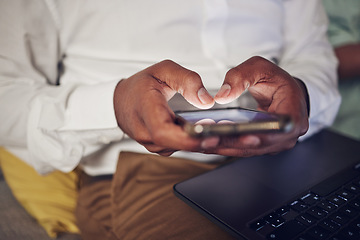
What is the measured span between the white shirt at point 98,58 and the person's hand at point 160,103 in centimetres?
9

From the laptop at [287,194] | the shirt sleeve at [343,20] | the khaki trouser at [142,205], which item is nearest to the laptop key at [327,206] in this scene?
the laptop at [287,194]

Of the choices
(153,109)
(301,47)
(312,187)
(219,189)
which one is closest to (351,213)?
(312,187)

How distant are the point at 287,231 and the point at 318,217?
5 centimetres

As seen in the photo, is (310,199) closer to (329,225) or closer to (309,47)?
(329,225)

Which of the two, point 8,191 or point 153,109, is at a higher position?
point 153,109

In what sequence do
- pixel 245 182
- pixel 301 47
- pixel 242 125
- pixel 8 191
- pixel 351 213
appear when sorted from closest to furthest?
pixel 242 125
pixel 351 213
pixel 245 182
pixel 8 191
pixel 301 47

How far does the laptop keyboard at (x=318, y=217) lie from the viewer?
34 cm

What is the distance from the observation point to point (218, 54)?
625mm

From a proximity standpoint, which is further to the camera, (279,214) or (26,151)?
(26,151)

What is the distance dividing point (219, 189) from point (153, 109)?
0.65 ft

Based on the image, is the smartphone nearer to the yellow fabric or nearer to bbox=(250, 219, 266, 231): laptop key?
bbox=(250, 219, 266, 231): laptop key

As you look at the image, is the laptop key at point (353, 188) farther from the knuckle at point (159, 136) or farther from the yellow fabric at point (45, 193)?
the yellow fabric at point (45, 193)

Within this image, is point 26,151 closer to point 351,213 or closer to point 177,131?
point 177,131

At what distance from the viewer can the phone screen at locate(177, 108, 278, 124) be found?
1.04 ft
